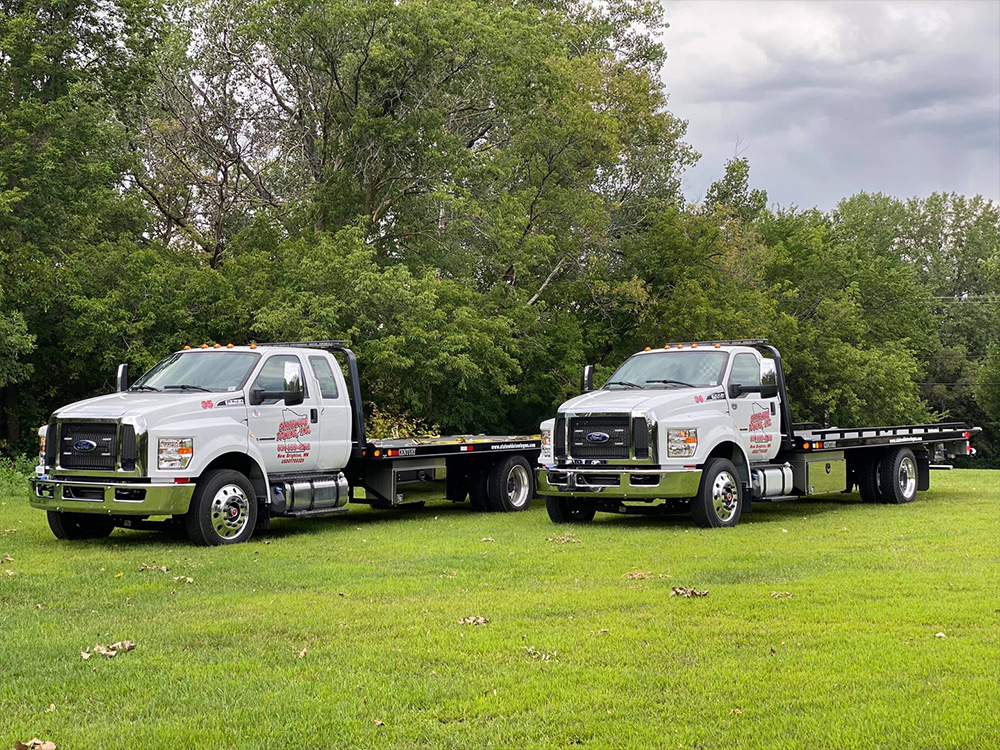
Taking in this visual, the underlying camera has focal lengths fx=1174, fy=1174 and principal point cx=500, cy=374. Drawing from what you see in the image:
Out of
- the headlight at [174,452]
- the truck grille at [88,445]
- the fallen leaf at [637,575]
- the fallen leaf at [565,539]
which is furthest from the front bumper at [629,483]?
the truck grille at [88,445]

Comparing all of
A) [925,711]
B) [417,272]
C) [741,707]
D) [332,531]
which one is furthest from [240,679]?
[417,272]

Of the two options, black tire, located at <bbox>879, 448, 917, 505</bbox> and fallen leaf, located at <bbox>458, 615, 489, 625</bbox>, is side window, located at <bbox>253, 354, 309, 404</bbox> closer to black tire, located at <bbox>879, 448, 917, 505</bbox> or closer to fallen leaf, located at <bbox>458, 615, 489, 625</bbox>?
fallen leaf, located at <bbox>458, 615, 489, 625</bbox>

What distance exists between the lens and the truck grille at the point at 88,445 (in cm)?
1328

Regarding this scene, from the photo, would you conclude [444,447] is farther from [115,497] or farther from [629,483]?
[115,497]

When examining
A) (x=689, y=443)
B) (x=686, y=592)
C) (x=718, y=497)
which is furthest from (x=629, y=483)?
(x=686, y=592)

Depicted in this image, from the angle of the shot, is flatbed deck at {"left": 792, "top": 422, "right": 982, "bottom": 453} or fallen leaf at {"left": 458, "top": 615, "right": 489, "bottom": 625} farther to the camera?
flatbed deck at {"left": 792, "top": 422, "right": 982, "bottom": 453}

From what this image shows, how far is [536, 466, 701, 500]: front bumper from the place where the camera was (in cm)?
1480

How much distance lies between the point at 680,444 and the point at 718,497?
37.6 inches

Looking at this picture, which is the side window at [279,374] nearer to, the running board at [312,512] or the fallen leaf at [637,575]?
the running board at [312,512]

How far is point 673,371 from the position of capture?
16312 millimetres

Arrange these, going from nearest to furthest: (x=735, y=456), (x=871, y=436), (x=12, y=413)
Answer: (x=735, y=456), (x=871, y=436), (x=12, y=413)

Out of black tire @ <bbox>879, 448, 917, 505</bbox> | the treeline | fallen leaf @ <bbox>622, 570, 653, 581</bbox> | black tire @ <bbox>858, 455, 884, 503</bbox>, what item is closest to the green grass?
fallen leaf @ <bbox>622, 570, 653, 581</bbox>

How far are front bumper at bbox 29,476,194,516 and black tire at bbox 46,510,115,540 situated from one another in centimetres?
73

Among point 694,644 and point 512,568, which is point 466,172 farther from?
point 694,644
